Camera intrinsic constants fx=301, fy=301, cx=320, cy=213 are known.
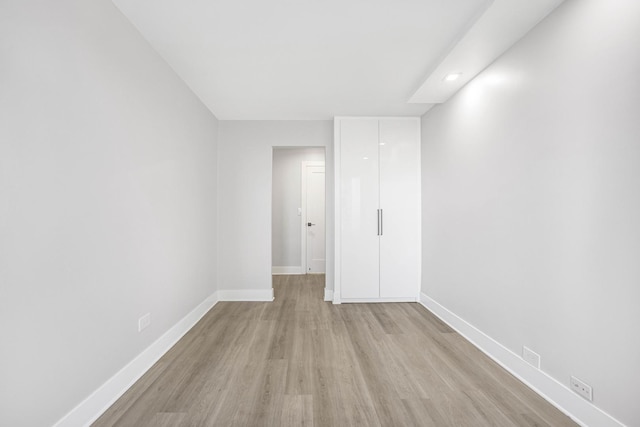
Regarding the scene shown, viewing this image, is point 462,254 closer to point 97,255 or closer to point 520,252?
point 520,252

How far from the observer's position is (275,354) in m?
2.52

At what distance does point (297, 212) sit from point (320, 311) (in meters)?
2.56

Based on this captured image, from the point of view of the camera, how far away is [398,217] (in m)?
4.04

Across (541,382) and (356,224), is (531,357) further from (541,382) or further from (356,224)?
(356,224)

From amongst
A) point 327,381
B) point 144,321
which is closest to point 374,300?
point 327,381

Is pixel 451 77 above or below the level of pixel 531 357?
above

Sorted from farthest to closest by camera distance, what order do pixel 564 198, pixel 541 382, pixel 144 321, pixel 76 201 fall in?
1. pixel 144 321
2. pixel 541 382
3. pixel 564 198
4. pixel 76 201

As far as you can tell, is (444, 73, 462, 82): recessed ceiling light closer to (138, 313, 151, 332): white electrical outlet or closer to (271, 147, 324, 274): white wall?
(138, 313, 151, 332): white electrical outlet

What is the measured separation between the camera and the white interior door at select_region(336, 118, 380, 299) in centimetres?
402

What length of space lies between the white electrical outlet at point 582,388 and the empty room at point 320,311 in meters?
0.01

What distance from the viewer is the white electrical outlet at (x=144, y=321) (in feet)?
7.18

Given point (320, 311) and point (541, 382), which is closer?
point (541, 382)

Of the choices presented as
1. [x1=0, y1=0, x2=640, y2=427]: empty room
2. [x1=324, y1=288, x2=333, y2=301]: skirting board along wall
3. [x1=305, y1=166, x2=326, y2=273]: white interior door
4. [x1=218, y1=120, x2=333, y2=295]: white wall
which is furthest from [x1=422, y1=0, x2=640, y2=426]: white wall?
[x1=305, y1=166, x2=326, y2=273]: white interior door

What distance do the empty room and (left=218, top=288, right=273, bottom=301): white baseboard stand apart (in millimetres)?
479
